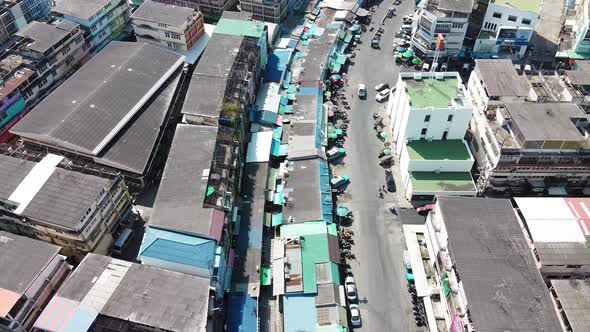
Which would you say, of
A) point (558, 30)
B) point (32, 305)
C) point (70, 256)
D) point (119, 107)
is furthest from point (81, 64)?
point (558, 30)

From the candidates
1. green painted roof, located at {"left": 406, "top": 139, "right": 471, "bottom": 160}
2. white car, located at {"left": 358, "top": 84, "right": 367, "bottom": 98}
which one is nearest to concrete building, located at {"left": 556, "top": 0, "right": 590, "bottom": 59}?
green painted roof, located at {"left": 406, "top": 139, "right": 471, "bottom": 160}

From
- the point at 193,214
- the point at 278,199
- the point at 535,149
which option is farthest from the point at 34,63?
the point at 535,149

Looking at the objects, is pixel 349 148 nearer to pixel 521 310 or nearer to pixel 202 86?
pixel 202 86

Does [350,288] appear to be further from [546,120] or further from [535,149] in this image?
[546,120]

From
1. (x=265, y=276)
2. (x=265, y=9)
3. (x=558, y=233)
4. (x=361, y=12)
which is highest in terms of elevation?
(x=361, y=12)

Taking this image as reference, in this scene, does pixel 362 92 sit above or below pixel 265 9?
below

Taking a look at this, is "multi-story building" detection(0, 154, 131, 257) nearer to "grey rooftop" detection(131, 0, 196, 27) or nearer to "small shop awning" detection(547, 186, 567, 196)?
"grey rooftop" detection(131, 0, 196, 27)

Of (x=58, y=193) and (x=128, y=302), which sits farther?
(x=58, y=193)

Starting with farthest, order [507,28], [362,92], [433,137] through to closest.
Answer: [507,28]
[362,92]
[433,137]
